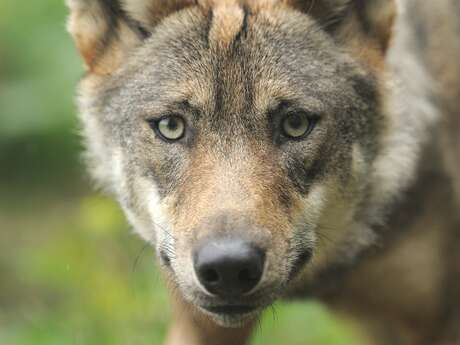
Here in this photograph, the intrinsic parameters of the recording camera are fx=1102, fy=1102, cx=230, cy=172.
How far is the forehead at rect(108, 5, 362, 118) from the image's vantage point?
16.4ft

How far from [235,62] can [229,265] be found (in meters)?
1.08

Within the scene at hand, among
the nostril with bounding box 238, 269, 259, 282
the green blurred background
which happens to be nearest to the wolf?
the nostril with bounding box 238, 269, 259, 282

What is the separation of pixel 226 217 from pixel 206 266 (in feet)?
0.73

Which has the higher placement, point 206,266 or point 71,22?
point 71,22

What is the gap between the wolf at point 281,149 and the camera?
472 cm

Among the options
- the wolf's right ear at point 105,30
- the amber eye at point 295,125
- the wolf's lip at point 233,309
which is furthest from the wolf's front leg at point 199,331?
the wolf's right ear at point 105,30

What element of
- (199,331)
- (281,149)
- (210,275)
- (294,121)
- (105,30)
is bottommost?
(199,331)

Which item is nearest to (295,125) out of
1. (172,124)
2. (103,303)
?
(172,124)

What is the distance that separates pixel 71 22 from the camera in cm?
568

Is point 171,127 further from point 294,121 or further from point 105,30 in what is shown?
point 105,30

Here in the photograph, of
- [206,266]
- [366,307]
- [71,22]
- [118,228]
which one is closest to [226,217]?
[206,266]

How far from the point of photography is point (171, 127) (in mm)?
5074

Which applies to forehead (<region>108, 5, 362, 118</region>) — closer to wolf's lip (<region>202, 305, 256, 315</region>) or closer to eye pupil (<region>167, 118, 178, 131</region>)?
eye pupil (<region>167, 118, 178, 131</region>)

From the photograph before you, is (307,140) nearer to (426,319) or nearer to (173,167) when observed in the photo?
(173,167)
